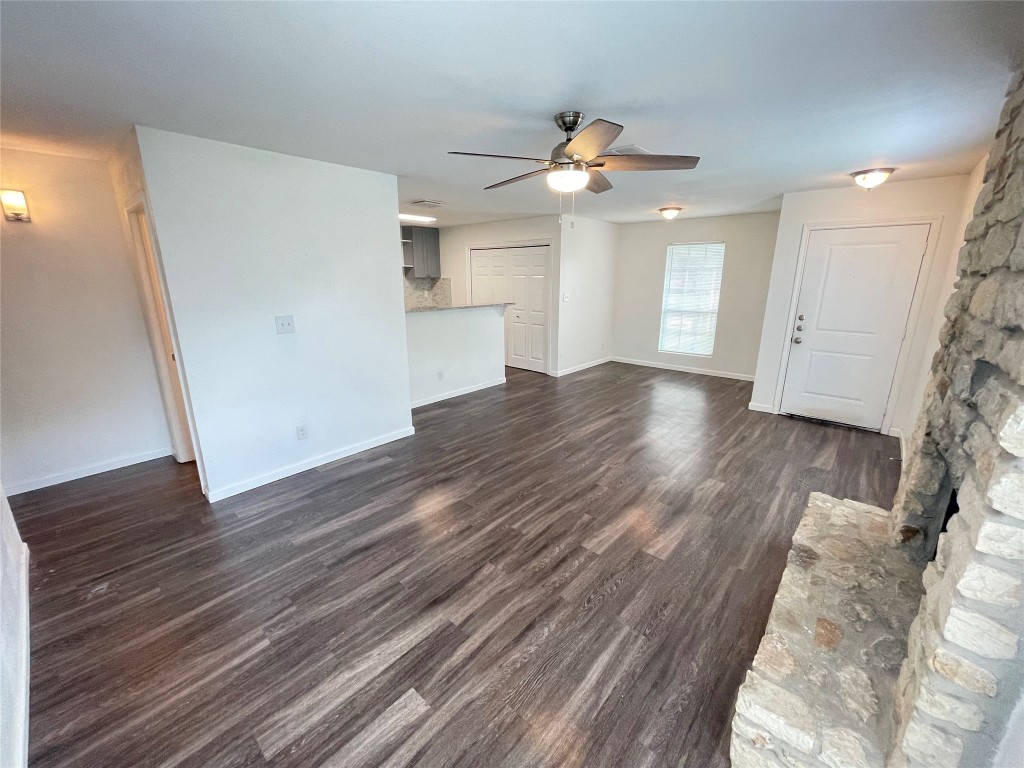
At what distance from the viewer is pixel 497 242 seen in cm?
638

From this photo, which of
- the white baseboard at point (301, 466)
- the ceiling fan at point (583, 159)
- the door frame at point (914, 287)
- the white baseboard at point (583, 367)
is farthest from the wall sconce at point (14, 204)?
the door frame at point (914, 287)

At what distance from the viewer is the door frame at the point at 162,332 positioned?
256 centimetres

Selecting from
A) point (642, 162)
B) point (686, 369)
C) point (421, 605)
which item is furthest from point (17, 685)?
point (686, 369)

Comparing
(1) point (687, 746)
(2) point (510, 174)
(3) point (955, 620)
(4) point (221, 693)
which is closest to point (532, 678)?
(1) point (687, 746)

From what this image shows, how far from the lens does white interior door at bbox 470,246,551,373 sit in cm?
606

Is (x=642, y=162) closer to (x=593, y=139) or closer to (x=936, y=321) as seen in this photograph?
(x=593, y=139)

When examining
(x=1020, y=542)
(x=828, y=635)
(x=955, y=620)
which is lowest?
(x=828, y=635)

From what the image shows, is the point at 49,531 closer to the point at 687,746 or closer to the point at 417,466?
the point at 417,466

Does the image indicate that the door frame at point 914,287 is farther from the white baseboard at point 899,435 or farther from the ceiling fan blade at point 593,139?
the ceiling fan blade at point 593,139

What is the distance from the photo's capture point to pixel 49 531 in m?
2.53

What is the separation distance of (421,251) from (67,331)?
4709mm

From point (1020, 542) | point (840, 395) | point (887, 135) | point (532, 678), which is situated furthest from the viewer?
point (840, 395)

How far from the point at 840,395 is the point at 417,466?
4192 millimetres

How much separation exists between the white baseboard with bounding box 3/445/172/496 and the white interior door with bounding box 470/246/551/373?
4445 mm
